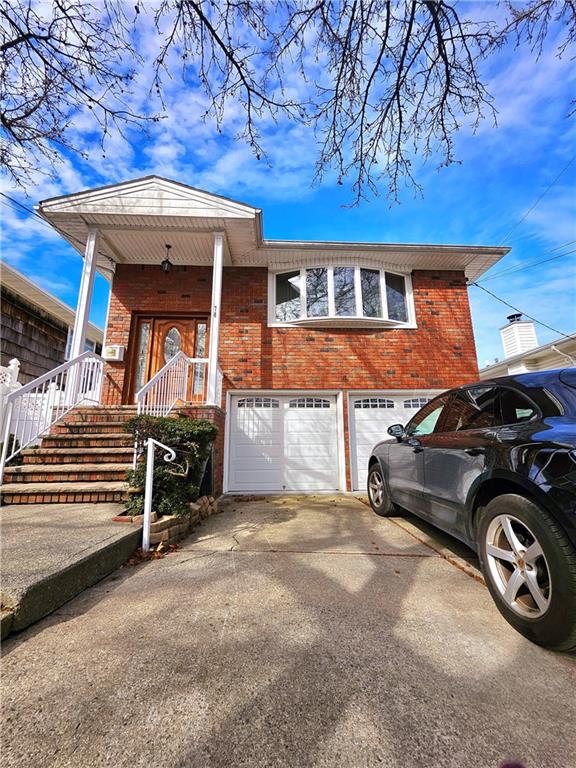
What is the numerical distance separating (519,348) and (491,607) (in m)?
12.3

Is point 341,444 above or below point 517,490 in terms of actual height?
above

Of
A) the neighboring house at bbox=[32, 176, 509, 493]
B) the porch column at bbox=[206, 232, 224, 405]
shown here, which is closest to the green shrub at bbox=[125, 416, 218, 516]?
the porch column at bbox=[206, 232, 224, 405]

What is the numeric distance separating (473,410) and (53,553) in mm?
3382

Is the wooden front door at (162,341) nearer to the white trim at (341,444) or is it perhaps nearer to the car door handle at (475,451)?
the white trim at (341,444)

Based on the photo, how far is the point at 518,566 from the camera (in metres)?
1.81

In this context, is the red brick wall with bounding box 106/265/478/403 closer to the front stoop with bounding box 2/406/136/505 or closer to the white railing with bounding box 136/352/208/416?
the white railing with bounding box 136/352/208/416

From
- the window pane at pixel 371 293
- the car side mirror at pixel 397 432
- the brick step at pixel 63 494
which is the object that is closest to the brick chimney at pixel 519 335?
the window pane at pixel 371 293

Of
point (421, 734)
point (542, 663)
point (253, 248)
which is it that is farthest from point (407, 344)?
point (421, 734)

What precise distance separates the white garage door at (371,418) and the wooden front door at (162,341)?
12.2 ft

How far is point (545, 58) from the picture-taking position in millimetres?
2637

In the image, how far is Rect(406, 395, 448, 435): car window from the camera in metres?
3.36

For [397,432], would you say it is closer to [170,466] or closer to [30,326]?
[170,466]

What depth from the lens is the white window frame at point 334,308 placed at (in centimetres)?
747

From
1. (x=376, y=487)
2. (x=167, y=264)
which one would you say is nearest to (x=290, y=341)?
(x=167, y=264)
